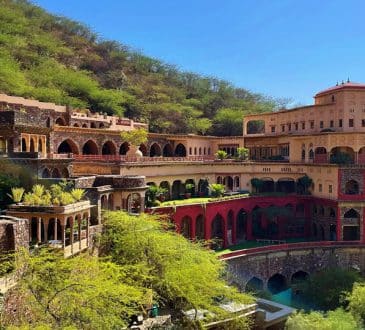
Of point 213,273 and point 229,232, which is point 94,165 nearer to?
point 229,232

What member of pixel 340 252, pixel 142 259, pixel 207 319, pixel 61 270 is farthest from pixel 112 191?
pixel 340 252

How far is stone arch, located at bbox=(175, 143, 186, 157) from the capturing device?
5428cm

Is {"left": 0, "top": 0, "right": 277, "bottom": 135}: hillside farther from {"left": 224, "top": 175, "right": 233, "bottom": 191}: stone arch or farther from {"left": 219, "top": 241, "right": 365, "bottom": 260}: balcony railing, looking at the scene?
{"left": 219, "top": 241, "right": 365, "bottom": 260}: balcony railing

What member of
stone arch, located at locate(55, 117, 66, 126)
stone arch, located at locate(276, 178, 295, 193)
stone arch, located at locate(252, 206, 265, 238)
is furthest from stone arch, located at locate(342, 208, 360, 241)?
stone arch, located at locate(55, 117, 66, 126)

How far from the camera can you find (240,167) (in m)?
46.2

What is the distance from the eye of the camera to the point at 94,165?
120 ft

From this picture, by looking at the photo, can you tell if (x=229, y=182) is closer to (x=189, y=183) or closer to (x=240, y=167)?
(x=240, y=167)

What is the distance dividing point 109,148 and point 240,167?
12987 millimetres

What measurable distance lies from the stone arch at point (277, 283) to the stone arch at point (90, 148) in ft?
64.3

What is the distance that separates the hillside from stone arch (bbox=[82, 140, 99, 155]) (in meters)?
11.8

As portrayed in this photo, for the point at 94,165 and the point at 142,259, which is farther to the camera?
the point at 94,165

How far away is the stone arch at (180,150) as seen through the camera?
54281 mm

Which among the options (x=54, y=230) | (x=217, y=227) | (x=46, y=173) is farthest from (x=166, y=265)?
(x=217, y=227)

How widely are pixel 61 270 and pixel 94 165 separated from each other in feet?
70.2
